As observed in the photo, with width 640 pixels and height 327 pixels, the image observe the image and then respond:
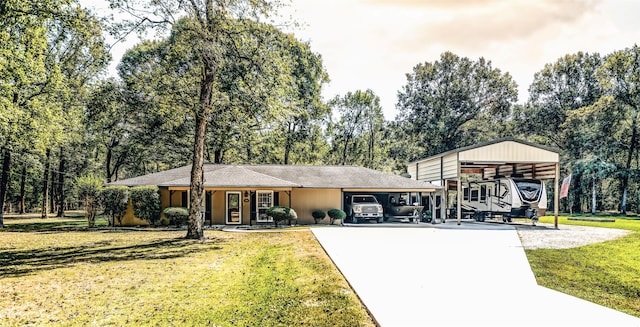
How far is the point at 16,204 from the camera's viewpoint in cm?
5575

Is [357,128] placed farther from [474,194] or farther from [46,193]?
[46,193]

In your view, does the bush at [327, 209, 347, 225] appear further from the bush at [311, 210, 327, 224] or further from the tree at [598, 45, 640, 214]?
the tree at [598, 45, 640, 214]

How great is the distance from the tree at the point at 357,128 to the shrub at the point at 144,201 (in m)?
25.9

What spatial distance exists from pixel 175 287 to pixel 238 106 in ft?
33.4

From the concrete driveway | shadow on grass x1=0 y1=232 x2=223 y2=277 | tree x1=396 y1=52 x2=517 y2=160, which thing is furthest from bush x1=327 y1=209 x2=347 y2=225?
tree x1=396 y1=52 x2=517 y2=160

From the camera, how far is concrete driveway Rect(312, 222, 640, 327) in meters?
5.60

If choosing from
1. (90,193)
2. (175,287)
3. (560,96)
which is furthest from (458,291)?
(560,96)

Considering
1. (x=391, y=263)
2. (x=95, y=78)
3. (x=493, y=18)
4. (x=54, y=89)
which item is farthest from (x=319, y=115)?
(x=493, y=18)

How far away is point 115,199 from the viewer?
22.0 meters

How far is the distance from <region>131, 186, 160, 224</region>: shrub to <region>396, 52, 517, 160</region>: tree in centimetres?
3145

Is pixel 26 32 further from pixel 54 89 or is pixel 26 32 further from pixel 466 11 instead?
pixel 466 11

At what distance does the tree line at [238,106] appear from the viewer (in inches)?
637

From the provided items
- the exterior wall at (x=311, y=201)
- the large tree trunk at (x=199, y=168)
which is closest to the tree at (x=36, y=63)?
the large tree trunk at (x=199, y=168)

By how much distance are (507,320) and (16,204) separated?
65997mm
